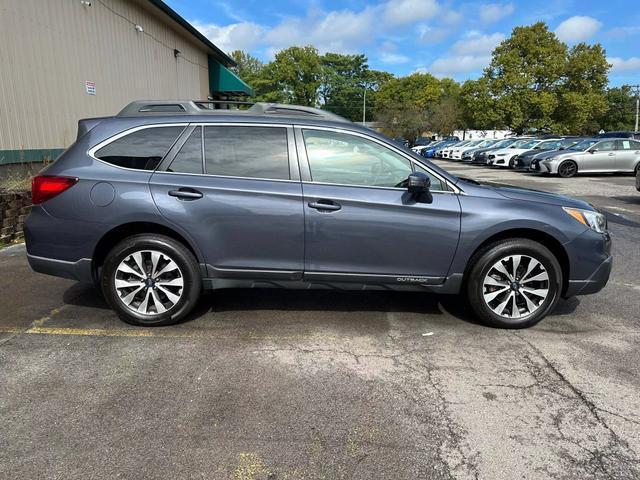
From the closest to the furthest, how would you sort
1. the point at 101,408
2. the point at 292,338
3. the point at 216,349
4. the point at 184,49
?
the point at 101,408, the point at 216,349, the point at 292,338, the point at 184,49

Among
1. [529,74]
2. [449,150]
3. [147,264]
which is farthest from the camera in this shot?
[529,74]

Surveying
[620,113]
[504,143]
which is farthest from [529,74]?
[620,113]

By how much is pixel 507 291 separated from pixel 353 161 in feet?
5.61

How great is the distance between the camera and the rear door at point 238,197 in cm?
379

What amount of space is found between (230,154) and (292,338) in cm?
162

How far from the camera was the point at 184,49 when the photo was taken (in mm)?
19875

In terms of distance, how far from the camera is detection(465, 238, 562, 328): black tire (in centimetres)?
388

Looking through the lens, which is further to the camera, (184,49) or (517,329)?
(184,49)

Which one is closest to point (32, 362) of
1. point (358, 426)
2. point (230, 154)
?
point (230, 154)

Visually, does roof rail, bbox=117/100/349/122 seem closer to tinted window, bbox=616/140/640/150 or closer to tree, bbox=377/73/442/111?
tinted window, bbox=616/140/640/150

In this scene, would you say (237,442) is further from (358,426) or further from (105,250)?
(105,250)

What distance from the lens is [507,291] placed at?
3969mm

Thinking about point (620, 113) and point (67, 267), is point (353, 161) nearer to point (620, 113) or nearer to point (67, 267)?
point (67, 267)

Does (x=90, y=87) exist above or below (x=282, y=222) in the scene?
above
